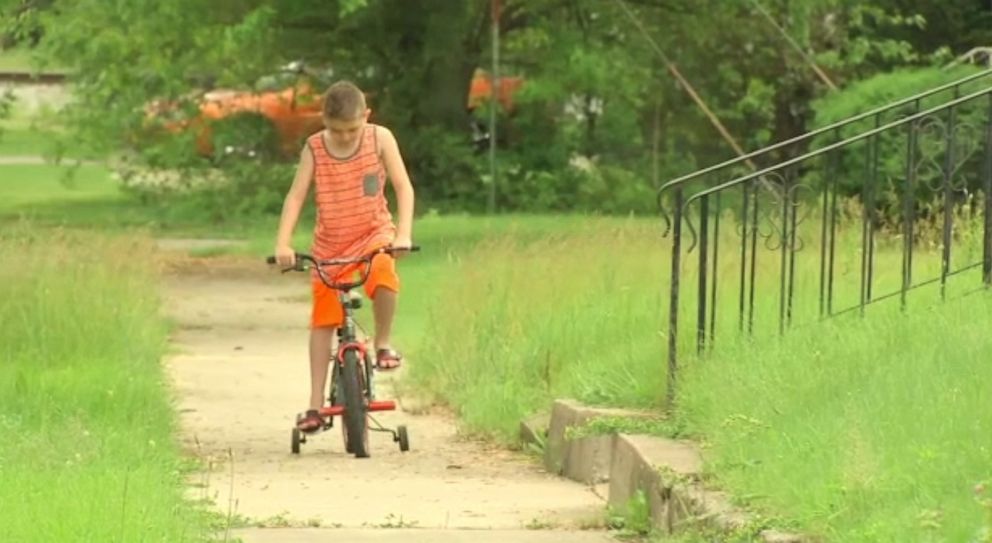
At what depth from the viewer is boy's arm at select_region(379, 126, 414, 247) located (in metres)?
10.3

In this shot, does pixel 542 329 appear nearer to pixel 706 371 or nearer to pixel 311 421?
pixel 311 421

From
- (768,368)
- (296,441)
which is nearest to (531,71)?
(296,441)

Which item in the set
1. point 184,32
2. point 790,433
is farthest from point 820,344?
point 184,32

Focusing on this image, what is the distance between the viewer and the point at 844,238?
1412cm

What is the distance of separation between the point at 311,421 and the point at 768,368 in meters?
2.55

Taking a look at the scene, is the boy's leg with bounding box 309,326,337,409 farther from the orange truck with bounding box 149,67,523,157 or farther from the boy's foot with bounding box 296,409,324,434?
the orange truck with bounding box 149,67,523,157

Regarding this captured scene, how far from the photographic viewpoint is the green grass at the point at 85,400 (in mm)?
6926

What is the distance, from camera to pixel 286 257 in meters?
10.3

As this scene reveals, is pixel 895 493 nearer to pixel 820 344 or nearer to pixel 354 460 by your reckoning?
pixel 820 344

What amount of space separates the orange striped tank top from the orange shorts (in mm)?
78

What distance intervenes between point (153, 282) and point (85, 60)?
510 inches

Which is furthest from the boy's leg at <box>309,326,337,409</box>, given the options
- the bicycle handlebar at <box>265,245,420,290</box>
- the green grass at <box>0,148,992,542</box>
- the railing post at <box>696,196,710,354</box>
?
the railing post at <box>696,196,710,354</box>

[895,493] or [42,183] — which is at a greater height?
[895,493]

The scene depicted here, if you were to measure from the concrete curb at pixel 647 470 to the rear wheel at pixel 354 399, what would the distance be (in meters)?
0.86
